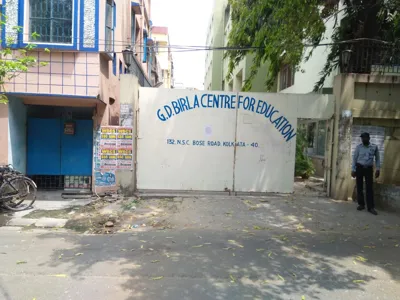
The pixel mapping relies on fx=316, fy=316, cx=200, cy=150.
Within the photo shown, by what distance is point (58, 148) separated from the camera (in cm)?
856

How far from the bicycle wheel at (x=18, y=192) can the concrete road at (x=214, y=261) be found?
113 cm

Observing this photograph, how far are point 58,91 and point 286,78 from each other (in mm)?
12614

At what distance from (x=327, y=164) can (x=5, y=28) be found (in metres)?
8.52

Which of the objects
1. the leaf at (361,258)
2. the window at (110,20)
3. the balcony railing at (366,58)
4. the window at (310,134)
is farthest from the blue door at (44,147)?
the window at (310,134)

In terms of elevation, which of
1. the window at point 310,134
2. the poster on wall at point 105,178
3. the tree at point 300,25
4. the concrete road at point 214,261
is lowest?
the concrete road at point 214,261

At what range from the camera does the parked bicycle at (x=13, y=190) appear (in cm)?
656

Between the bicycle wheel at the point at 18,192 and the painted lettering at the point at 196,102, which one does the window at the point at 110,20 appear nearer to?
the painted lettering at the point at 196,102

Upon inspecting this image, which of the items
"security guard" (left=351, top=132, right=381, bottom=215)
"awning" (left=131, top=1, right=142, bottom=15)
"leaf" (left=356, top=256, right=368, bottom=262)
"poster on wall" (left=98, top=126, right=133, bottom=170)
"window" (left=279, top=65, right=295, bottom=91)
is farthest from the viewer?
"window" (left=279, top=65, right=295, bottom=91)

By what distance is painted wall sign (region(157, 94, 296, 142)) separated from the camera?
7941mm

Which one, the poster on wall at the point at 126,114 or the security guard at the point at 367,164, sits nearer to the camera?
the security guard at the point at 367,164

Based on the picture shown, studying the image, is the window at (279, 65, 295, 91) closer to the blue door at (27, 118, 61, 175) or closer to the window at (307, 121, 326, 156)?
the window at (307, 121, 326, 156)

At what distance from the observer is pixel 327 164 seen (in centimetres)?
834

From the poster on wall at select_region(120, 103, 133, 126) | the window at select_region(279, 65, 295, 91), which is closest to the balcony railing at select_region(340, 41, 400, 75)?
the poster on wall at select_region(120, 103, 133, 126)

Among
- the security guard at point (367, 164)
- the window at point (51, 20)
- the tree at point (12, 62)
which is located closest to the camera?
the tree at point (12, 62)
